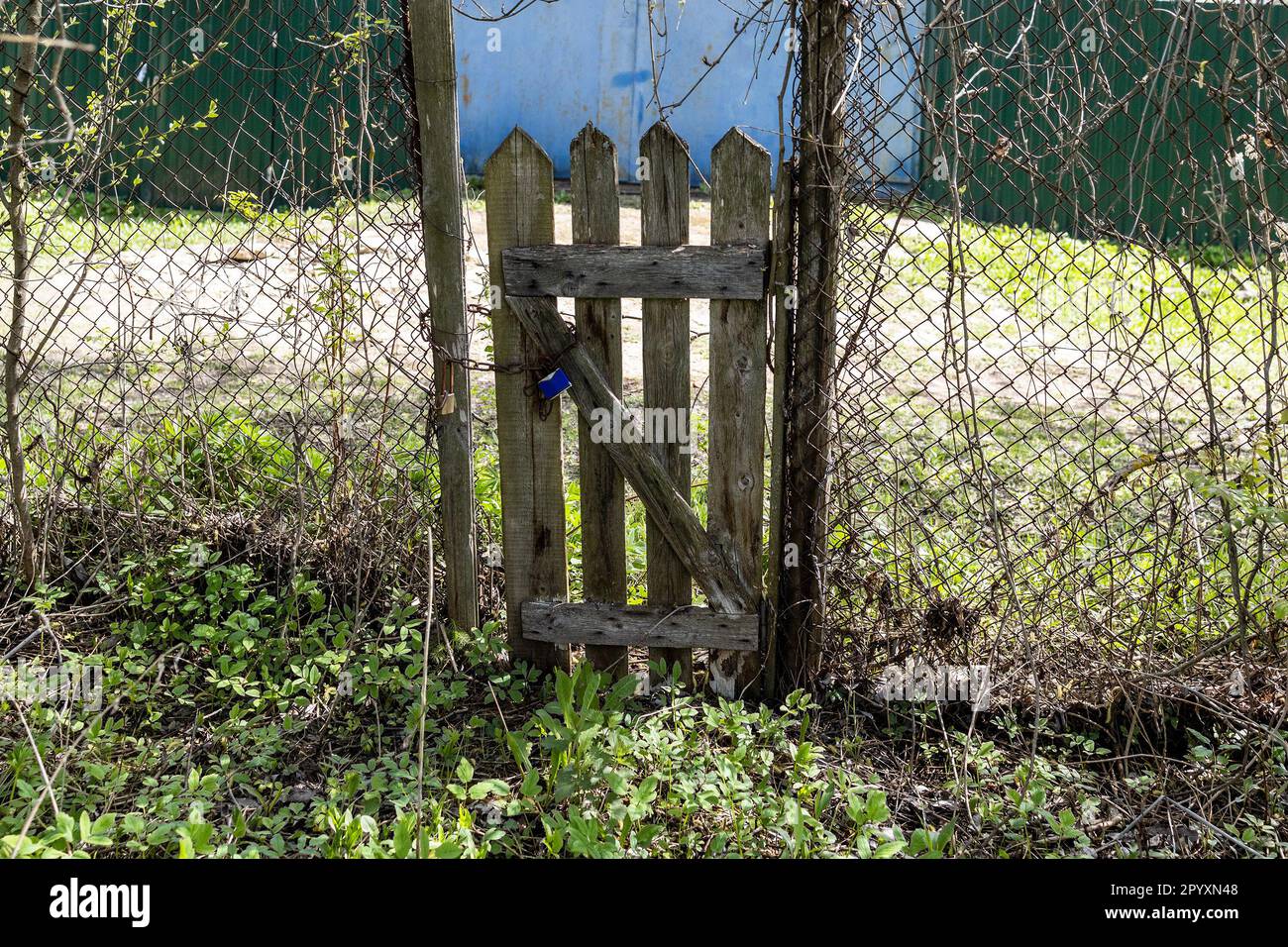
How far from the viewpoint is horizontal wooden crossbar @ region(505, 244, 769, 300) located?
A: 298 centimetres

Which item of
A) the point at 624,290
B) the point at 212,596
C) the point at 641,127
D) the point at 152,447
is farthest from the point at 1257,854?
the point at 641,127

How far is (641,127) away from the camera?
13.7m

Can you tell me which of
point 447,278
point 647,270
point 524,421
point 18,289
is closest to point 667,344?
point 647,270

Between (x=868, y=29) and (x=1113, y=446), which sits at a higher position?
(x=868, y=29)

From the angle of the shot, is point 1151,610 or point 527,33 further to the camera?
point 527,33

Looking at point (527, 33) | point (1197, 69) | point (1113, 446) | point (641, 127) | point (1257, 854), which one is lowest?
point (1257, 854)

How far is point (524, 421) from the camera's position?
127 inches

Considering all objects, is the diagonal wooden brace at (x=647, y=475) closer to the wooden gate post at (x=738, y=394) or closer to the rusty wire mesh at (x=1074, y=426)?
the wooden gate post at (x=738, y=394)

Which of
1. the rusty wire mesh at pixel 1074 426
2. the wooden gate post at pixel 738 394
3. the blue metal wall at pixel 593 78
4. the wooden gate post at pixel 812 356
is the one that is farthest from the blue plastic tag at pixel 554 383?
the blue metal wall at pixel 593 78

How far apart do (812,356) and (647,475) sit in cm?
58
